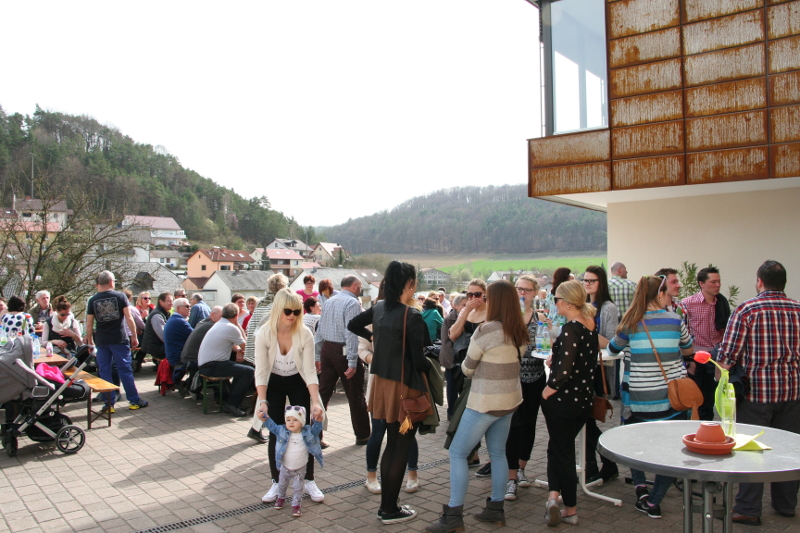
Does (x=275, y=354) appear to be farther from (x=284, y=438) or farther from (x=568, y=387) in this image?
(x=568, y=387)

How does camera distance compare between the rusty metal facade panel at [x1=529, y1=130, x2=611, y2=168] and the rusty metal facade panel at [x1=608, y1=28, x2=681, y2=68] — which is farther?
the rusty metal facade panel at [x1=529, y1=130, x2=611, y2=168]

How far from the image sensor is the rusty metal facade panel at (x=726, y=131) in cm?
863

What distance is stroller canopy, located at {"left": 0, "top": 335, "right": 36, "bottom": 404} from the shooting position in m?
5.46

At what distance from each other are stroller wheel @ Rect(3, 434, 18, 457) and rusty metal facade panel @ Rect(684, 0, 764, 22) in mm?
10605

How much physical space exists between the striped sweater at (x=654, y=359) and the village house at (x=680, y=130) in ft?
18.9

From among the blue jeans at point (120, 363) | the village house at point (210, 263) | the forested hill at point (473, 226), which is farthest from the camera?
the village house at point (210, 263)

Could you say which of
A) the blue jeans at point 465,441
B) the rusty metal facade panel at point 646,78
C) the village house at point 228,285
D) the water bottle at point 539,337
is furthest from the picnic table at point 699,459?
the village house at point 228,285

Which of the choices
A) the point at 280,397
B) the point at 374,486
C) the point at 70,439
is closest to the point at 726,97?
the point at 374,486

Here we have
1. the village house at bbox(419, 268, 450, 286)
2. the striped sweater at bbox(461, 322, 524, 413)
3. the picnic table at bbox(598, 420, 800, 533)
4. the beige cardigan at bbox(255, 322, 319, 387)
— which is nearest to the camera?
the picnic table at bbox(598, 420, 800, 533)

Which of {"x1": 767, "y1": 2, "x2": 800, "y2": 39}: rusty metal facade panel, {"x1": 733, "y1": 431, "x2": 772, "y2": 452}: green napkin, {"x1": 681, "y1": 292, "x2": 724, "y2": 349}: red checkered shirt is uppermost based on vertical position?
{"x1": 767, "y1": 2, "x2": 800, "y2": 39}: rusty metal facade panel

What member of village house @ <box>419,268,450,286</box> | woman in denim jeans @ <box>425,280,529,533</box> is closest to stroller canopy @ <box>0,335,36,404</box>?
woman in denim jeans @ <box>425,280,529,533</box>

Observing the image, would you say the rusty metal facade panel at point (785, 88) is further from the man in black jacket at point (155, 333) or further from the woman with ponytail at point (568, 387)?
the man in black jacket at point (155, 333)

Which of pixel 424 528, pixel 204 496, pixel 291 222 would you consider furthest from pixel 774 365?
pixel 291 222

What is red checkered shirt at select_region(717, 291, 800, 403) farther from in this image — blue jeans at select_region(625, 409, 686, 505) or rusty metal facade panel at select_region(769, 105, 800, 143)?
rusty metal facade panel at select_region(769, 105, 800, 143)
